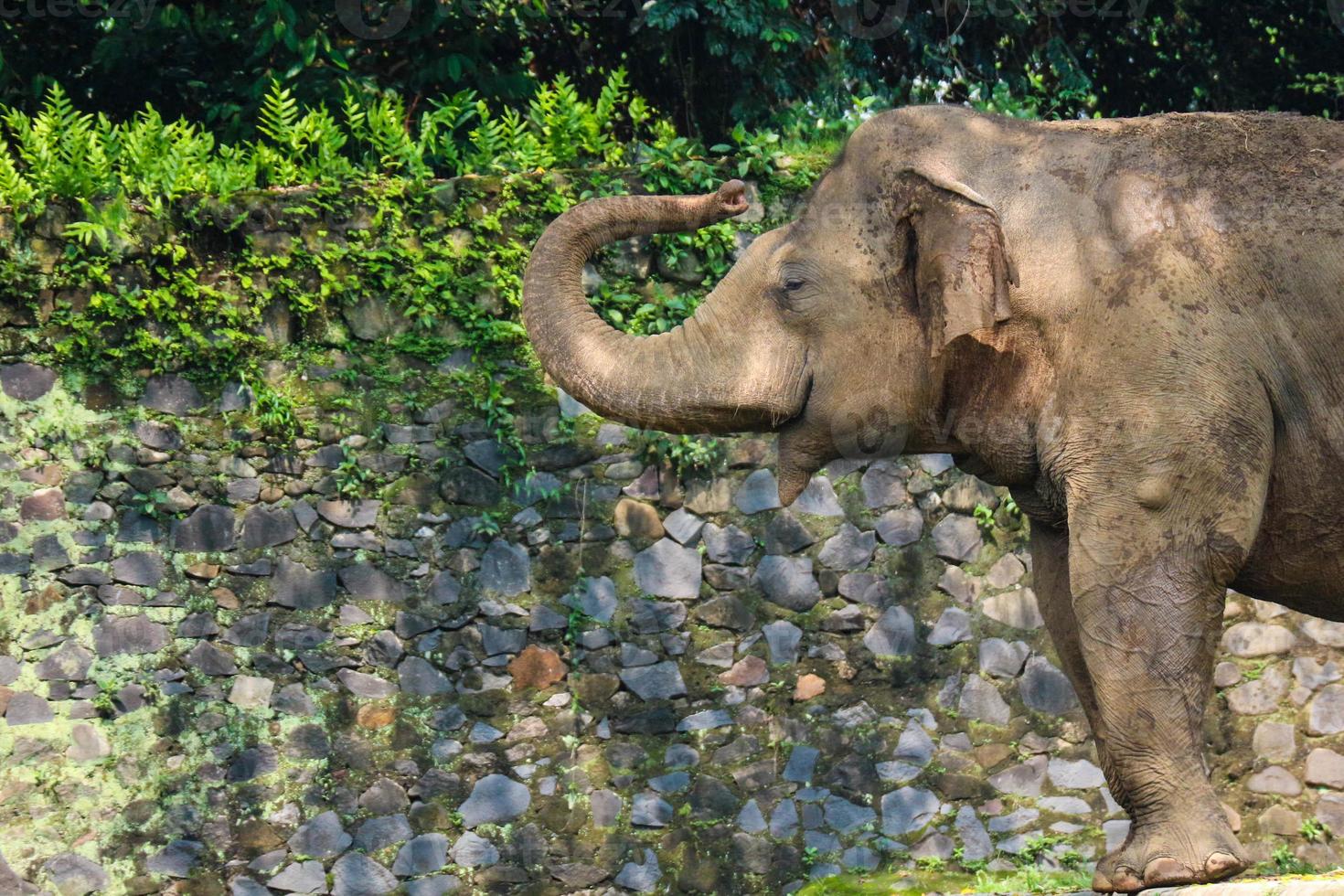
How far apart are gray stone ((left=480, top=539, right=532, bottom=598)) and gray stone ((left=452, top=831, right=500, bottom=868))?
3.61 feet

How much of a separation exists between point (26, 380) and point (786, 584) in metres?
3.54

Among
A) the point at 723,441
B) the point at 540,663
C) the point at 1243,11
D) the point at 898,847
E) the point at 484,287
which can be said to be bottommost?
the point at 898,847

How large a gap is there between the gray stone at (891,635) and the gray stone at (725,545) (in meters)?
0.68

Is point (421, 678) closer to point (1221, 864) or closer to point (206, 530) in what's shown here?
point (206, 530)

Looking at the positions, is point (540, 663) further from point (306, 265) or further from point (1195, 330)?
point (1195, 330)

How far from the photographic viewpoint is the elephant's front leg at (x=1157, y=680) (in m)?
4.01

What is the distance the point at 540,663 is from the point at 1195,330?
14.3 ft

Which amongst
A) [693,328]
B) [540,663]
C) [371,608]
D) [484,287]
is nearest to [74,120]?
[484,287]

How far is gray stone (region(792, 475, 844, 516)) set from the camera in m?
8.15

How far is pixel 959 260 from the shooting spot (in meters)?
4.23

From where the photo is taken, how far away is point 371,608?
25.5 ft

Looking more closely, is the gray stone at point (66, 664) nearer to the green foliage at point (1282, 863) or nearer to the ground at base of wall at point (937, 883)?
the ground at base of wall at point (937, 883)

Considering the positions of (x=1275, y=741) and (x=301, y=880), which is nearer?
(x=301, y=880)
